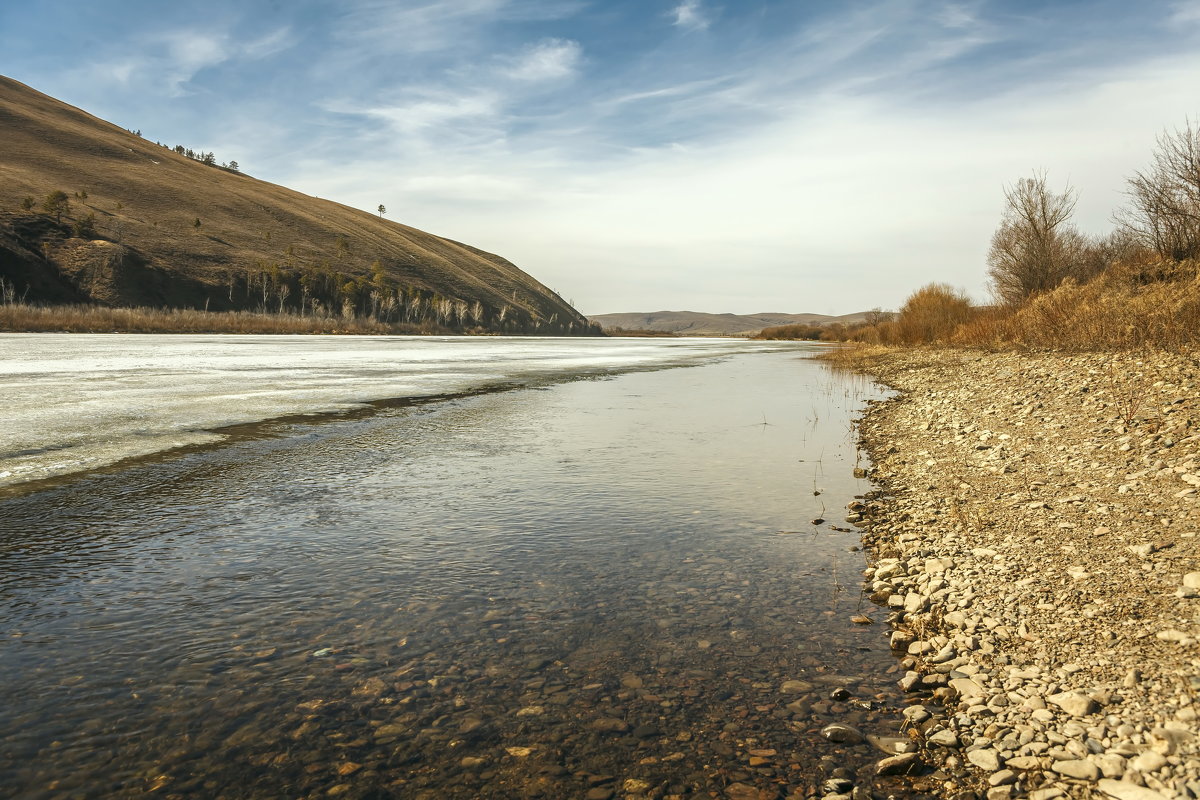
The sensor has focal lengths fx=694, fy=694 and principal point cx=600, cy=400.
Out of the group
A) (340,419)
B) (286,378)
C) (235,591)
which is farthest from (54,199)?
(235,591)

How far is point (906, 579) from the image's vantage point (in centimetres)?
612

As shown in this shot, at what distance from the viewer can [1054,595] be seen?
Answer: 5.10m

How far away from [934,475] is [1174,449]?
2653mm

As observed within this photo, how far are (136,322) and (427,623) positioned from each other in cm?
7211

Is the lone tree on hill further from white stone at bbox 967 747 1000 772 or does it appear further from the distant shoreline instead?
white stone at bbox 967 747 1000 772

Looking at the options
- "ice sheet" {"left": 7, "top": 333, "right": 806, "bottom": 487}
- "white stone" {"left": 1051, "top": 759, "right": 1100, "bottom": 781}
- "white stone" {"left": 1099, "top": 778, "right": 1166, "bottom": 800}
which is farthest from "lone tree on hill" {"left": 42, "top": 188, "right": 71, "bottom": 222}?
"white stone" {"left": 1099, "top": 778, "right": 1166, "bottom": 800}

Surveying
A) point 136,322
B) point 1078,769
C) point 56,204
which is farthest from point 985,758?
point 56,204

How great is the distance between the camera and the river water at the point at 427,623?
3615 millimetres

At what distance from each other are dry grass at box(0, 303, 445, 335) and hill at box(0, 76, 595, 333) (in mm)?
9683

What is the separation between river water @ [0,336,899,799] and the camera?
3.62 meters

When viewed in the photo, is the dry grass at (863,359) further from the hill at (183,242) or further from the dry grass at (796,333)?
the hill at (183,242)

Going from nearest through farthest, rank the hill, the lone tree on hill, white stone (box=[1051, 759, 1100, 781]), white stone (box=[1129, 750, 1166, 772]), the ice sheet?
white stone (box=[1129, 750, 1166, 772]) < white stone (box=[1051, 759, 1100, 781]) < the ice sheet < the hill < the lone tree on hill

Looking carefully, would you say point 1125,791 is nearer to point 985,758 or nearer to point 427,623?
point 985,758

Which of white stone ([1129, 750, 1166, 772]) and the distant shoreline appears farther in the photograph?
the distant shoreline
